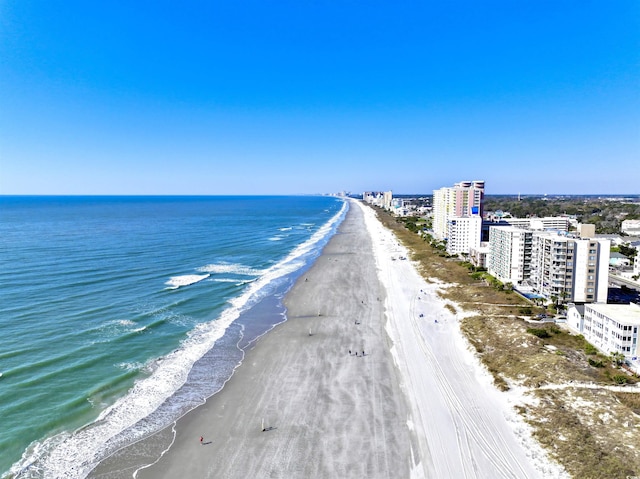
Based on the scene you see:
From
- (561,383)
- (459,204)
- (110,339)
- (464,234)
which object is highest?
(459,204)

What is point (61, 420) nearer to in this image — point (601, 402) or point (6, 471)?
point (6, 471)

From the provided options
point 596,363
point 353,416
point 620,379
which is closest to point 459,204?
point 596,363

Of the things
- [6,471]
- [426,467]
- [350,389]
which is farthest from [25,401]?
[426,467]

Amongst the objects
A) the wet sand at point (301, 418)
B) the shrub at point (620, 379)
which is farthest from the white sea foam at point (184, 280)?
the shrub at point (620, 379)

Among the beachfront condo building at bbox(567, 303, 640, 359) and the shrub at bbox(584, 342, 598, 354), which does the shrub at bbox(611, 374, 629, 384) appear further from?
the shrub at bbox(584, 342, 598, 354)

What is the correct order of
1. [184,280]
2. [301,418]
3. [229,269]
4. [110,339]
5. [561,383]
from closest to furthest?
1. [301,418]
2. [561,383]
3. [110,339]
4. [184,280]
5. [229,269]

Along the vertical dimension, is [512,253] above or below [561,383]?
above

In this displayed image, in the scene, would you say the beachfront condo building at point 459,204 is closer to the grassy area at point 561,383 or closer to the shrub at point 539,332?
the grassy area at point 561,383

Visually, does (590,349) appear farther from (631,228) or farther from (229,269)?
(631,228)

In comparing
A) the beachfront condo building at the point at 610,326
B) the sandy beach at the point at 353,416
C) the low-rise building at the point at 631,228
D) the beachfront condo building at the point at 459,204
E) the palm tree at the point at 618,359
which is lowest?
the sandy beach at the point at 353,416
